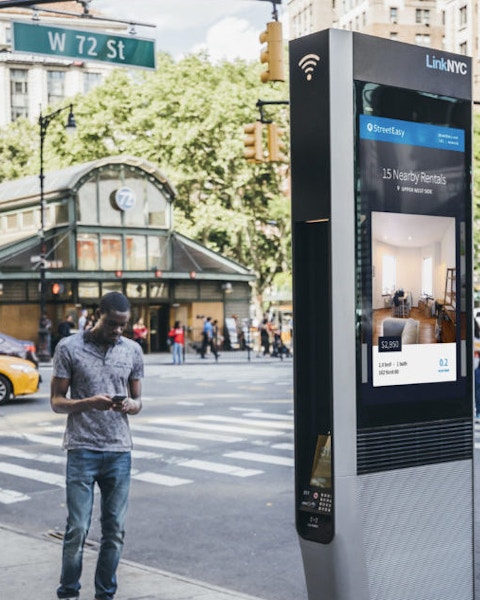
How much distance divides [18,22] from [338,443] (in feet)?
29.7

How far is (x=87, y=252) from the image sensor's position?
43781 millimetres

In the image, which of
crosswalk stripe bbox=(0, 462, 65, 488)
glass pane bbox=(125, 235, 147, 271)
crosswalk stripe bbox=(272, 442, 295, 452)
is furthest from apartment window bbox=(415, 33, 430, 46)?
crosswalk stripe bbox=(0, 462, 65, 488)

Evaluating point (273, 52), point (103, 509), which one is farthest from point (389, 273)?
point (273, 52)

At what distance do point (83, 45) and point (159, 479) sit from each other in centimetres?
563

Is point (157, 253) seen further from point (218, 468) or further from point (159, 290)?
point (218, 468)

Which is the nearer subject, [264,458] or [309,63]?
[309,63]

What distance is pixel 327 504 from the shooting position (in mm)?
5109

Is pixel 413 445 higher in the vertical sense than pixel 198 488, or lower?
higher

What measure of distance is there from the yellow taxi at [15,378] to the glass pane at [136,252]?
24487mm

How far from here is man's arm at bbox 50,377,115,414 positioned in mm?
5918

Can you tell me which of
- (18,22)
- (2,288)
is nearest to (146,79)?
(2,288)

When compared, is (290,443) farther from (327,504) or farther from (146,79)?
(146,79)

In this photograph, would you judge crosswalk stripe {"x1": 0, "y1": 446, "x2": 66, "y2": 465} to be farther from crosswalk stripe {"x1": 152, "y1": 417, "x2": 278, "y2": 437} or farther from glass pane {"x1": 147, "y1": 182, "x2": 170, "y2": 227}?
glass pane {"x1": 147, "y1": 182, "x2": 170, "y2": 227}

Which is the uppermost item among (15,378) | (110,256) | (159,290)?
(110,256)
